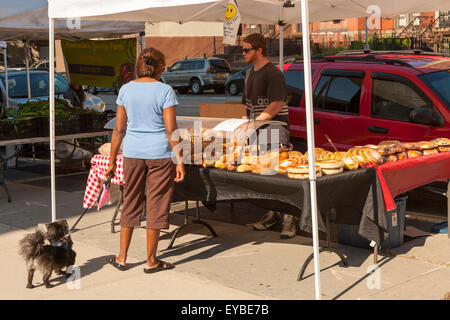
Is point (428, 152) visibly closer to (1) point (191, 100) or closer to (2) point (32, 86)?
(2) point (32, 86)

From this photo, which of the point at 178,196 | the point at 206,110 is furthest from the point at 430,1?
the point at 178,196

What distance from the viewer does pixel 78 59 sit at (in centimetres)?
1220

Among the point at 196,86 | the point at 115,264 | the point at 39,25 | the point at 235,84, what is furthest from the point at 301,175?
the point at 196,86

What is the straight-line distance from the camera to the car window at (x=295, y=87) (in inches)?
352

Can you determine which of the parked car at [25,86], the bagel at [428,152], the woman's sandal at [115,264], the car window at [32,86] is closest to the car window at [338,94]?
the bagel at [428,152]

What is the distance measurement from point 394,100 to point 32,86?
30.3 ft

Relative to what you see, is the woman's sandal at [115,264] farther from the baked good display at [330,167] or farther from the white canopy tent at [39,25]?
the white canopy tent at [39,25]

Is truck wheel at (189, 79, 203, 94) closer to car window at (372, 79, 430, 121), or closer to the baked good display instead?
car window at (372, 79, 430, 121)

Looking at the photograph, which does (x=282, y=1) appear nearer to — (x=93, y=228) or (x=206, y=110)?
(x=206, y=110)

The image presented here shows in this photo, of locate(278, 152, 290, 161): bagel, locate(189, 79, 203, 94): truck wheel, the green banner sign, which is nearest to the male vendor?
locate(278, 152, 290, 161): bagel

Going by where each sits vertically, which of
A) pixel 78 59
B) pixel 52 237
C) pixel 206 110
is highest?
pixel 78 59

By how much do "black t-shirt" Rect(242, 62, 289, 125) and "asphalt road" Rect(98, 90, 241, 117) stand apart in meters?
17.2

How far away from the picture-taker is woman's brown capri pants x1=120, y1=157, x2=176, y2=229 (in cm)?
593

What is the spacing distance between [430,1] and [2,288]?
578 centimetres
